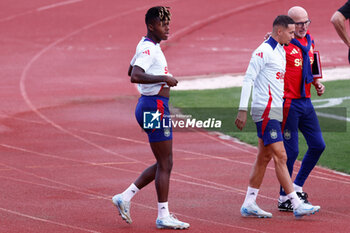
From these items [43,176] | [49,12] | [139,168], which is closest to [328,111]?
[139,168]

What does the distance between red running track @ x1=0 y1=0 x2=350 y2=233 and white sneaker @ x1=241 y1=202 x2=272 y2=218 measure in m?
0.09

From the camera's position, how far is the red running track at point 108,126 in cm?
815

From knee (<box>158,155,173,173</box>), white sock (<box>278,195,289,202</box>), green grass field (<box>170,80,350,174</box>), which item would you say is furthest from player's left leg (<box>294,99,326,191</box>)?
green grass field (<box>170,80,350,174</box>)

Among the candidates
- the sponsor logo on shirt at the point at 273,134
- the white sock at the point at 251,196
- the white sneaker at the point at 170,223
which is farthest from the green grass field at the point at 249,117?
the white sneaker at the point at 170,223

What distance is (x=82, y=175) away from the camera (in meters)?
10.4

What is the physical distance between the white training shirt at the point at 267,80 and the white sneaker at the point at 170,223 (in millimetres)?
1353

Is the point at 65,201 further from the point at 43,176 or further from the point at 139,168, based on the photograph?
the point at 139,168

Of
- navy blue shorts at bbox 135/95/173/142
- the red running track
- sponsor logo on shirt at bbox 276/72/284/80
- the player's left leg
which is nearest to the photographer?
navy blue shorts at bbox 135/95/173/142

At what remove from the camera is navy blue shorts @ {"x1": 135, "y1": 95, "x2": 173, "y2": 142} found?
737 centimetres

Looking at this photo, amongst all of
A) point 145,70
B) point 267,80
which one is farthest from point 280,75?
point 145,70

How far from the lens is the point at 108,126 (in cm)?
1460

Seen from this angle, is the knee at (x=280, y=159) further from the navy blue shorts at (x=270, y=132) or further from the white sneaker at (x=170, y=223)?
the white sneaker at (x=170, y=223)

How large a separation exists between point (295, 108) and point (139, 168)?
338 cm

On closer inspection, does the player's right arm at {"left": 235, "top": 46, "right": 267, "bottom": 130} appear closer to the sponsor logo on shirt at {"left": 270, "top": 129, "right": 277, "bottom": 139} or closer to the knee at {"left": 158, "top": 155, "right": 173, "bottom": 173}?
the sponsor logo on shirt at {"left": 270, "top": 129, "right": 277, "bottom": 139}
